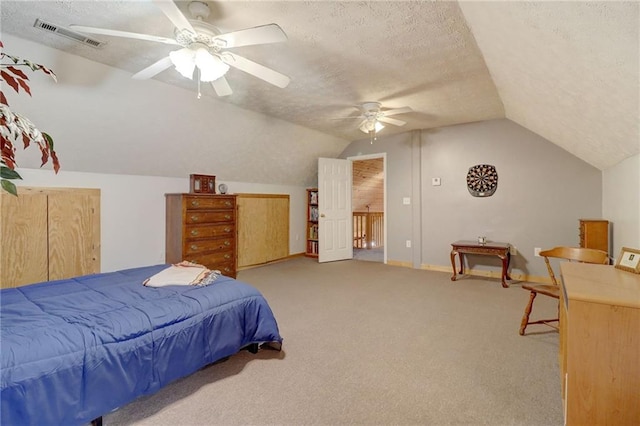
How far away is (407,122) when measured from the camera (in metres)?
4.59

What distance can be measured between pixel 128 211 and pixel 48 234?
2.74 feet

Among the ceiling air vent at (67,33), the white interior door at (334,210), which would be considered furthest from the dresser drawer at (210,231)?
the ceiling air vent at (67,33)

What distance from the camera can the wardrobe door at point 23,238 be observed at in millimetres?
2914

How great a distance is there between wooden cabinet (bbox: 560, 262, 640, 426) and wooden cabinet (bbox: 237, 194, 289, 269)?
462 centimetres

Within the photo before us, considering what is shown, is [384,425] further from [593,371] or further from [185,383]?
[185,383]

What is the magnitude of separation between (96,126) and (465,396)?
4.02 metres

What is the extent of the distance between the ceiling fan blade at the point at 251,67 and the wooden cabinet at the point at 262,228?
3.14 meters

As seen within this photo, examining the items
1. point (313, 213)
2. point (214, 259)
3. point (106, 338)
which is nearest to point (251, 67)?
point (106, 338)

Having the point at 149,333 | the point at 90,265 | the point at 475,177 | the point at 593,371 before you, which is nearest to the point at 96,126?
the point at 90,265

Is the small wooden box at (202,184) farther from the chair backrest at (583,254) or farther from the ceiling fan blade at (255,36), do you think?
the chair backrest at (583,254)

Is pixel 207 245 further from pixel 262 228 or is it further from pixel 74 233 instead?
A: pixel 262 228

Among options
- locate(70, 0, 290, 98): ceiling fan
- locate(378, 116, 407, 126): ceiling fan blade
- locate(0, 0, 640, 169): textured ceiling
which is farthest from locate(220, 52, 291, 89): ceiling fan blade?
locate(378, 116, 407, 126): ceiling fan blade

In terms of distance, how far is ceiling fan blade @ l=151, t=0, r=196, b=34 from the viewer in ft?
4.77

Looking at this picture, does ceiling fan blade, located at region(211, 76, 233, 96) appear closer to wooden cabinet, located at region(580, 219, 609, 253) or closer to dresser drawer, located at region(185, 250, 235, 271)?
dresser drawer, located at region(185, 250, 235, 271)
